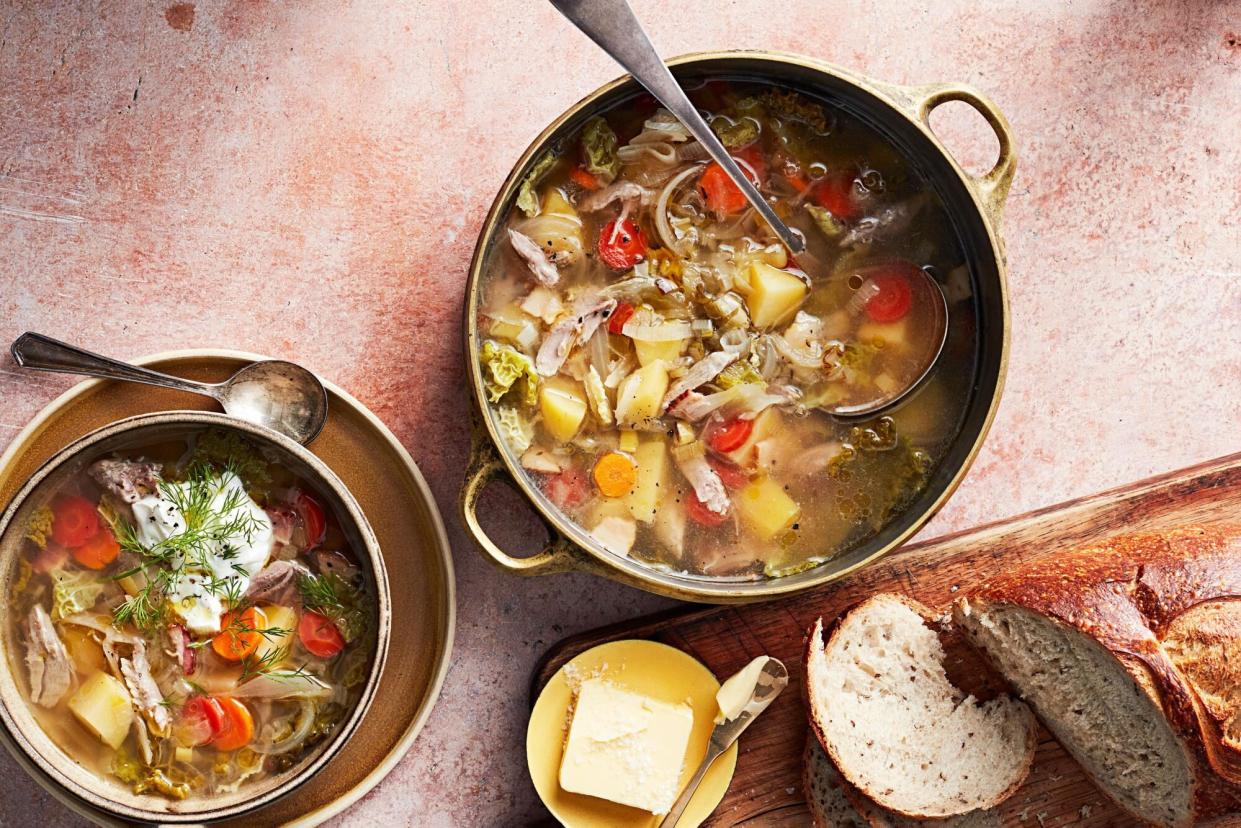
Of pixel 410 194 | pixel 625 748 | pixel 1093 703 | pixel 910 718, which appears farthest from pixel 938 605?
pixel 410 194

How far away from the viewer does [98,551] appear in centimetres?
281

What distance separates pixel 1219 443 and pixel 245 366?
2909 mm

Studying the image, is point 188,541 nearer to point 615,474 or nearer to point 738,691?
point 615,474

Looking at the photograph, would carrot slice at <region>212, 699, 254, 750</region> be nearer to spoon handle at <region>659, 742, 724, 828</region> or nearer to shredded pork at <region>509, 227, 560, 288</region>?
spoon handle at <region>659, 742, 724, 828</region>

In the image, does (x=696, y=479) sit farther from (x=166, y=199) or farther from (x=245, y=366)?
(x=166, y=199)

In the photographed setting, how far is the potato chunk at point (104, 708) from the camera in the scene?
280 centimetres

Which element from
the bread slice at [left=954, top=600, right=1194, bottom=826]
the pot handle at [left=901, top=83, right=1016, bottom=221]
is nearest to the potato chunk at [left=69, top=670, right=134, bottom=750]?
the bread slice at [left=954, top=600, right=1194, bottom=826]

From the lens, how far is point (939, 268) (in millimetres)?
3033

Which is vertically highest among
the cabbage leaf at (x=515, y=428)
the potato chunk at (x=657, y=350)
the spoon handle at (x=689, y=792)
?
the cabbage leaf at (x=515, y=428)

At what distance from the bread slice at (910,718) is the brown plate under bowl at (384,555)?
1.06 metres

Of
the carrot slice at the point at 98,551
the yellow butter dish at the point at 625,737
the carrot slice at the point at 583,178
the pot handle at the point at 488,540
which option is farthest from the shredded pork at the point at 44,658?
the carrot slice at the point at 583,178

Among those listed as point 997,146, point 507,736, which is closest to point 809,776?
point 507,736

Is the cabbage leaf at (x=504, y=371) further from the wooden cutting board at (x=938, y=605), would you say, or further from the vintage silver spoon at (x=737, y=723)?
the vintage silver spoon at (x=737, y=723)

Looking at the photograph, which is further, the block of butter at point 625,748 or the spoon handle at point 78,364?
the block of butter at point 625,748
